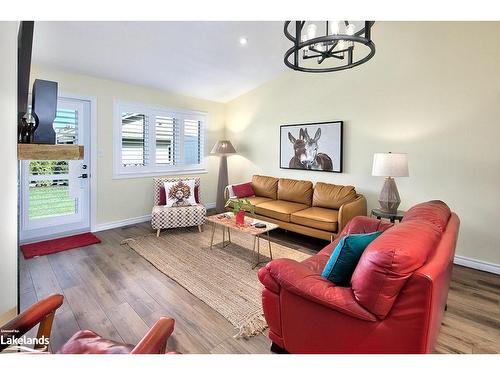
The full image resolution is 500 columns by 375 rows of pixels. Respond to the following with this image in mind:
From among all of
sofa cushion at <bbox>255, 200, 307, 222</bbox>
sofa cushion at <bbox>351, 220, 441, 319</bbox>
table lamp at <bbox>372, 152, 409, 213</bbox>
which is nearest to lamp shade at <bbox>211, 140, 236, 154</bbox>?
sofa cushion at <bbox>255, 200, 307, 222</bbox>

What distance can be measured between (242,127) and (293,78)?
1499 millimetres

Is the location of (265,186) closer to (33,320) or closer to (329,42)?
(329,42)

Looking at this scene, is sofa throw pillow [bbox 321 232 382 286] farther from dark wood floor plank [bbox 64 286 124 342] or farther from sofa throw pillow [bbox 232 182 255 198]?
sofa throw pillow [bbox 232 182 255 198]

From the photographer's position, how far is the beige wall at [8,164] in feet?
4.57

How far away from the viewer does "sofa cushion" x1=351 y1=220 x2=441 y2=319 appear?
125 cm

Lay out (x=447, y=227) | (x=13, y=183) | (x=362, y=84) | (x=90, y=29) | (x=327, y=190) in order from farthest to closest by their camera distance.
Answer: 1. (x=327, y=190)
2. (x=362, y=84)
3. (x=90, y=29)
4. (x=447, y=227)
5. (x=13, y=183)

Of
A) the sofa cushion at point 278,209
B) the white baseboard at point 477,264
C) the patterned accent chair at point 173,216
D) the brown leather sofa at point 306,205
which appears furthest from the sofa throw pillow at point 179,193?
the white baseboard at point 477,264

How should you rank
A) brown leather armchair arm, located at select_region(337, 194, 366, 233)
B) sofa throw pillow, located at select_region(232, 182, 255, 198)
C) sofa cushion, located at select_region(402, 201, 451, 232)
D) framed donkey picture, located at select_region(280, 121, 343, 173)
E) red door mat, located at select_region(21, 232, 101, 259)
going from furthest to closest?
sofa throw pillow, located at select_region(232, 182, 255, 198), framed donkey picture, located at select_region(280, 121, 343, 173), brown leather armchair arm, located at select_region(337, 194, 366, 233), red door mat, located at select_region(21, 232, 101, 259), sofa cushion, located at select_region(402, 201, 451, 232)

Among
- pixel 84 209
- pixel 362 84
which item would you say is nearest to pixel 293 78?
pixel 362 84

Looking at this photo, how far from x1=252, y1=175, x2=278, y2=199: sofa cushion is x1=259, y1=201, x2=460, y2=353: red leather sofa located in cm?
314

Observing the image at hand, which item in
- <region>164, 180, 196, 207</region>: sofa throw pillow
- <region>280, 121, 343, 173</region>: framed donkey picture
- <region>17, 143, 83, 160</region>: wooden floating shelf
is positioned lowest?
<region>164, 180, 196, 207</region>: sofa throw pillow

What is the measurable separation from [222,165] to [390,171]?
11.1ft

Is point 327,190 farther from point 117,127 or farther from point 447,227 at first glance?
point 117,127

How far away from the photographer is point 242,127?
18.6 feet
